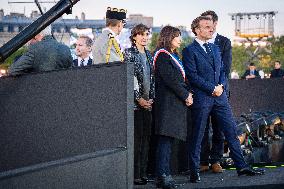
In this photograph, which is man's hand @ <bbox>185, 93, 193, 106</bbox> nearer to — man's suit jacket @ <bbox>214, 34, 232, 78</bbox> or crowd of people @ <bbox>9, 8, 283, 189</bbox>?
crowd of people @ <bbox>9, 8, 283, 189</bbox>

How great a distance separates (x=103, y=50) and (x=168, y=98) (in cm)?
89

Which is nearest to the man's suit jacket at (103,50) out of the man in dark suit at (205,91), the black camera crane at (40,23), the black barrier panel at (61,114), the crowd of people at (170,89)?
the crowd of people at (170,89)

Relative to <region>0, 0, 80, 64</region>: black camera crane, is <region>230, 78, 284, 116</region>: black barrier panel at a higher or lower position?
lower

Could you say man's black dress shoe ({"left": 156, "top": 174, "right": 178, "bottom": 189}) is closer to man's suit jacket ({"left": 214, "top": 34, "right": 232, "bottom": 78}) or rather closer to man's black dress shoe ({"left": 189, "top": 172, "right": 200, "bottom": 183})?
man's black dress shoe ({"left": 189, "top": 172, "right": 200, "bottom": 183})

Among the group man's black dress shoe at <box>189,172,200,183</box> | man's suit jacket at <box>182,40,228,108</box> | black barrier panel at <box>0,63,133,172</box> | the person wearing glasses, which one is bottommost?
man's black dress shoe at <box>189,172,200,183</box>

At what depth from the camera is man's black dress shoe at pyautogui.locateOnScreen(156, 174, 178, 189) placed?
6.11 metres

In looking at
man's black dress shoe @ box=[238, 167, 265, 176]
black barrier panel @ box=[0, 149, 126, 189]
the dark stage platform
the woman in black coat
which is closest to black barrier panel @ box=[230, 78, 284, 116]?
the dark stage platform

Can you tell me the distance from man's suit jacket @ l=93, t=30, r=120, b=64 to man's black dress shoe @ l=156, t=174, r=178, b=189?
136 centimetres

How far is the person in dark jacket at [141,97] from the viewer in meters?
6.41

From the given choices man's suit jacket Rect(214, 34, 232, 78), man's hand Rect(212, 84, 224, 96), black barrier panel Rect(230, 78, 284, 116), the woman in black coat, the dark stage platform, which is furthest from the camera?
black barrier panel Rect(230, 78, 284, 116)

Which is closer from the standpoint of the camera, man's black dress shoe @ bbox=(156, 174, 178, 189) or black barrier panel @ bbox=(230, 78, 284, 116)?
man's black dress shoe @ bbox=(156, 174, 178, 189)

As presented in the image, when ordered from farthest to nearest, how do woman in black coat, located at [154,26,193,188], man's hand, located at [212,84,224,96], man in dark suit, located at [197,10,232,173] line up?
1. man in dark suit, located at [197,10,232,173]
2. man's hand, located at [212,84,224,96]
3. woman in black coat, located at [154,26,193,188]

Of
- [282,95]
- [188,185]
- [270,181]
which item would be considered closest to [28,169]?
[188,185]

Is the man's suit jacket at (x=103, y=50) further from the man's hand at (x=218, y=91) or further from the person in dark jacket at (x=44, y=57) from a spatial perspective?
the man's hand at (x=218, y=91)
